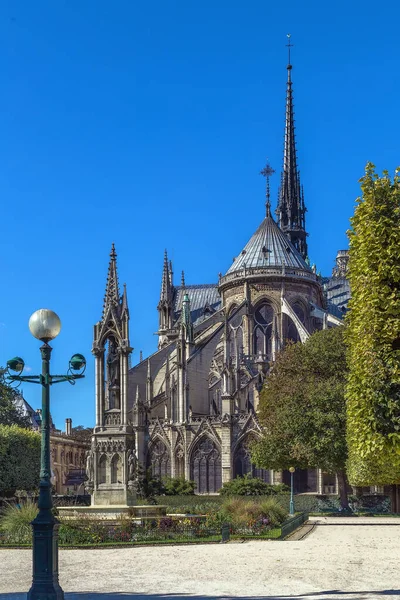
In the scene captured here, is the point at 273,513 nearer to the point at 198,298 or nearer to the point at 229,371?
the point at 229,371

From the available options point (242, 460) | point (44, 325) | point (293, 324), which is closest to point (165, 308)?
point (293, 324)

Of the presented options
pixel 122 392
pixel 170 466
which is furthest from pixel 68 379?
pixel 170 466

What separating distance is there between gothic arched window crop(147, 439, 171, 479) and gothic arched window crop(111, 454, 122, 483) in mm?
47837

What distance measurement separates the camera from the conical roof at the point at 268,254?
9100cm

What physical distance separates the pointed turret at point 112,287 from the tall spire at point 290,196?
96.5 metres

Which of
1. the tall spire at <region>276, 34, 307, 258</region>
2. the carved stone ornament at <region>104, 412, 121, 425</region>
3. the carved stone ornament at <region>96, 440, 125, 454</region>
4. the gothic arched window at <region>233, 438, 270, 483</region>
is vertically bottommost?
the gothic arched window at <region>233, 438, 270, 483</region>

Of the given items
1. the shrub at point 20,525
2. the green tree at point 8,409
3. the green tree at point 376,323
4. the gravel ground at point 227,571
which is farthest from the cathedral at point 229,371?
the green tree at point 376,323

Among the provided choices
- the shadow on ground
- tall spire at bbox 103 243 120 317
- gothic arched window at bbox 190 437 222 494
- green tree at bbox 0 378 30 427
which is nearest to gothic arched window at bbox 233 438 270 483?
gothic arched window at bbox 190 437 222 494

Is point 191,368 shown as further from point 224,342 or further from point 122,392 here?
point 122,392

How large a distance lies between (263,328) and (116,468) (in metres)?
56.4

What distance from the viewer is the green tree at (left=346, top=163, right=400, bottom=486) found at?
72.8ft

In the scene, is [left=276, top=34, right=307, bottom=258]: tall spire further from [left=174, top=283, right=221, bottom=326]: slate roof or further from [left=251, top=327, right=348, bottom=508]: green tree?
[left=251, top=327, right=348, bottom=508]: green tree

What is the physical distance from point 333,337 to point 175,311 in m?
58.7

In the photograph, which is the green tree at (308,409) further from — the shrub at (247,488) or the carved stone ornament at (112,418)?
the carved stone ornament at (112,418)
